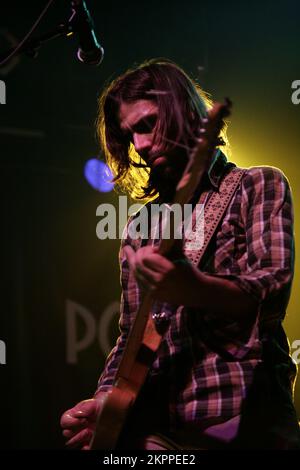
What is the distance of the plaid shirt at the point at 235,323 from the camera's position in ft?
4.06

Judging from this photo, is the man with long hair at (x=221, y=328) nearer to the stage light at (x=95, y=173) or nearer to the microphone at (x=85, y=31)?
the microphone at (x=85, y=31)

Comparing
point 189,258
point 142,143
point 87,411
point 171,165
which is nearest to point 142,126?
point 142,143

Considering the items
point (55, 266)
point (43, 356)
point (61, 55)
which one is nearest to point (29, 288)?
point (55, 266)

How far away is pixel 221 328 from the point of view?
1332 millimetres

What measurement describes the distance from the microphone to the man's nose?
1.05 ft

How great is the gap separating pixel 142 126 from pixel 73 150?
2.17 meters

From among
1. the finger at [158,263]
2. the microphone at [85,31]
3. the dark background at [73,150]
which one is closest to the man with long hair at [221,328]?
the finger at [158,263]

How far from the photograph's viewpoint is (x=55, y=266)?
12.4 feet

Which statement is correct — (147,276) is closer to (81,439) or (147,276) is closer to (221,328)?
(221,328)

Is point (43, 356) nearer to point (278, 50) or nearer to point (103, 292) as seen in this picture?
point (103, 292)

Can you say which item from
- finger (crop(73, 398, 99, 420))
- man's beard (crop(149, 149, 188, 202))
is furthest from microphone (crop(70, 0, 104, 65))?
finger (crop(73, 398, 99, 420))

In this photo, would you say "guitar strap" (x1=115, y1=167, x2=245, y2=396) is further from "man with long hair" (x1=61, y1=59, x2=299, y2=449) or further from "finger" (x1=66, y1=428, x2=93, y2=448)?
"finger" (x1=66, y1=428, x2=93, y2=448)

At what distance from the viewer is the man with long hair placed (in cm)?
112

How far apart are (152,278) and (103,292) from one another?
9.28 feet
